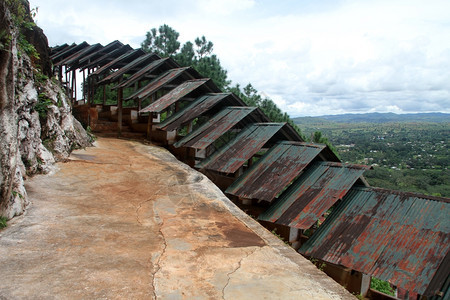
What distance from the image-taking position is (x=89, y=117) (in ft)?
56.1

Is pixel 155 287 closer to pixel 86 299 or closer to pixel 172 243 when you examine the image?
pixel 86 299

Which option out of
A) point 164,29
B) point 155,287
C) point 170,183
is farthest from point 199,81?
point 164,29

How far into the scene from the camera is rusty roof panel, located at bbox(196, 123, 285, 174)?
33.4 ft

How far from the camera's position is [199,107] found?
13242 mm

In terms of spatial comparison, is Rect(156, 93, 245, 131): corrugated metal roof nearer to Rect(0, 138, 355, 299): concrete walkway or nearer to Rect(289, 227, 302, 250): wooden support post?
Rect(289, 227, 302, 250): wooden support post

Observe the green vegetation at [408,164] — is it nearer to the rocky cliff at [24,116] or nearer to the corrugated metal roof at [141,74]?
the corrugated metal roof at [141,74]

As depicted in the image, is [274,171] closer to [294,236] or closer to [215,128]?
[294,236]

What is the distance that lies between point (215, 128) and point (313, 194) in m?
4.29

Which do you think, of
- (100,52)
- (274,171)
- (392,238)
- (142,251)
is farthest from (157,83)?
(142,251)

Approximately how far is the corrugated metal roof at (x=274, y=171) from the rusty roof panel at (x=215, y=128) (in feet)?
5.55

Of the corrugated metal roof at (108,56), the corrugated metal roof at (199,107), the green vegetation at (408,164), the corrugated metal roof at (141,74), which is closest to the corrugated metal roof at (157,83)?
the corrugated metal roof at (141,74)

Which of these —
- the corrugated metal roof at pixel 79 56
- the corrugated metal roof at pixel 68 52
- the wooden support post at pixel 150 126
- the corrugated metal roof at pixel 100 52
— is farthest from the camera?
the corrugated metal roof at pixel 68 52

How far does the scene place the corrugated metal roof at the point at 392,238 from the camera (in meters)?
6.72

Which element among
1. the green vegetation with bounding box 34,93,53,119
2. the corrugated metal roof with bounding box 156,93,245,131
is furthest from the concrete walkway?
the corrugated metal roof with bounding box 156,93,245,131
